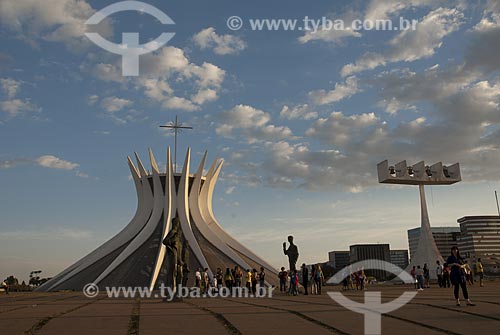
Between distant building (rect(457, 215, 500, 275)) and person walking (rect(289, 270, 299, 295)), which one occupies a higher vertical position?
distant building (rect(457, 215, 500, 275))

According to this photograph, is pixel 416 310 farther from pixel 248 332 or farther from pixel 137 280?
pixel 137 280

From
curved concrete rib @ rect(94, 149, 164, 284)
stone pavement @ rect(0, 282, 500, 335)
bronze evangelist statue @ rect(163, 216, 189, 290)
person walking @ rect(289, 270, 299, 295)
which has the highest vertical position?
curved concrete rib @ rect(94, 149, 164, 284)

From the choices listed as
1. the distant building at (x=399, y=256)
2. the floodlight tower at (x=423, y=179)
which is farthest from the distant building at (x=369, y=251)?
the floodlight tower at (x=423, y=179)

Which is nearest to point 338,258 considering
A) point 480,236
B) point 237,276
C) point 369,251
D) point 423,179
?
point 369,251

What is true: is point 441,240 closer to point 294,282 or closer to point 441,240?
point 441,240

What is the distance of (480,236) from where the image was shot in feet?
399

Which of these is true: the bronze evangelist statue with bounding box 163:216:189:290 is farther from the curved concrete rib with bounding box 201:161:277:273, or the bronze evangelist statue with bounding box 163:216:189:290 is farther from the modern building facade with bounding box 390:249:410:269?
the modern building facade with bounding box 390:249:410:269

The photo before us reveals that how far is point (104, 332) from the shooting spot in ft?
19.9

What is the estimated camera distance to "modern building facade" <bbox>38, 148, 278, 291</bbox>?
27.2 m

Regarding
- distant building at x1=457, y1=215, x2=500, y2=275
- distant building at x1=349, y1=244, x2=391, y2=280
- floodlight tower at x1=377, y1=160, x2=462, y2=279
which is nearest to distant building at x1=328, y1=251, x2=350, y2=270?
distant building at x1=349, y1=244, x2=391, y2=280

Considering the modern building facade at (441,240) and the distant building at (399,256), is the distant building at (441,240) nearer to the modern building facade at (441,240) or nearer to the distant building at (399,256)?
the modern building facade at (441,240)

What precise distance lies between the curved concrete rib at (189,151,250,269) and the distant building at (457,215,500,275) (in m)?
93.3

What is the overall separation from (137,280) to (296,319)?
20914mm

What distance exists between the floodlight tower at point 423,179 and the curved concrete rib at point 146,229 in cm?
1493
